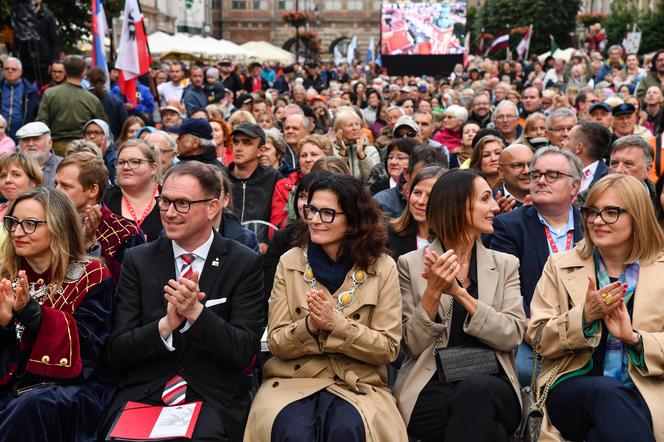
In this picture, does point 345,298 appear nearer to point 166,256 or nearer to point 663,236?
point 166,256

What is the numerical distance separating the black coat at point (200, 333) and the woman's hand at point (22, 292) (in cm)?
56

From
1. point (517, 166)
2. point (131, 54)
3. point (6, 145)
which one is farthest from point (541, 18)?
point (517, 166)

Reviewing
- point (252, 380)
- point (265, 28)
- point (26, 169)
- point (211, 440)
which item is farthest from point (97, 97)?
point (265, 28)

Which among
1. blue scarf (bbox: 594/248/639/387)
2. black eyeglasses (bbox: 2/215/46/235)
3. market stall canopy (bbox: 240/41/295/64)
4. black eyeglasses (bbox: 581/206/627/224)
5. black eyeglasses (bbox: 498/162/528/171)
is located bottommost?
market stall canopy (bbox: 240/41/295/64)

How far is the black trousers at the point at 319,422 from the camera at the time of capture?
15.6 feet

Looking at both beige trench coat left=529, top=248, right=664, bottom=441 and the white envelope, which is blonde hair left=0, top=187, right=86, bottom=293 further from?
beige trench coat left=529, top=248, right=664, bottom=441

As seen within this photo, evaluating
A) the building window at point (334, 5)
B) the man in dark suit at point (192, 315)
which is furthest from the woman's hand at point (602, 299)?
the building window at point (334, 5)

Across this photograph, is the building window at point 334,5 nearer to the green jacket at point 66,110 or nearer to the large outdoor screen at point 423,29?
the large outdoor screen at point 423,29

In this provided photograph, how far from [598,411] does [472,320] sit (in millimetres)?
821

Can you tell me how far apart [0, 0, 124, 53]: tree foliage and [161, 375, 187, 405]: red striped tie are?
19361mm

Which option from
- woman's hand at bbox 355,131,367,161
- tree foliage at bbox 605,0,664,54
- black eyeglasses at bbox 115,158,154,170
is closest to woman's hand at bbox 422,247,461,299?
black eyeglasses at bbox 115,158,154,170

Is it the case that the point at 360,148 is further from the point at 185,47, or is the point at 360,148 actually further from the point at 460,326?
the point at 185,47

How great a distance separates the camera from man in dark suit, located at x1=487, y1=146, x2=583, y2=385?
645 centimetres

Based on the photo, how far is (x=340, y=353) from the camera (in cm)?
519
